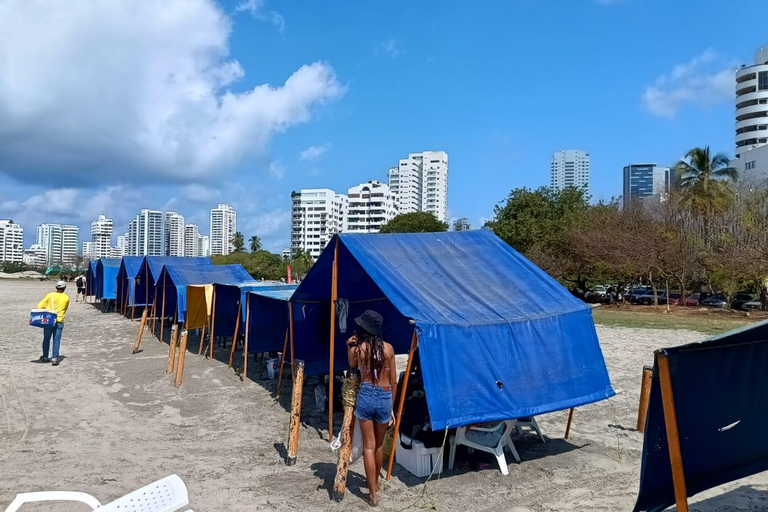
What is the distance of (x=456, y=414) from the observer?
5.32 meters

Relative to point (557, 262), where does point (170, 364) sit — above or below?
below

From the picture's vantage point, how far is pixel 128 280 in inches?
915

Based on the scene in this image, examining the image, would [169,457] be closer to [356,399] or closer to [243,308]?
[356,399]

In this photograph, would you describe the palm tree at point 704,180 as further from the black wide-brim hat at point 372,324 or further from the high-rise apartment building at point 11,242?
the high-rise apartment building at point 11,242

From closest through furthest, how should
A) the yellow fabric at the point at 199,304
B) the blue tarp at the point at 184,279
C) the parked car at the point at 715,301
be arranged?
the yellow fabric at the point at 199,304 < the blue tarp at the point at 184,279 < the parked car at the point at 715,301

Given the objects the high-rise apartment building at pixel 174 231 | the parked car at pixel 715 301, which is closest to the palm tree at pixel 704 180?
the parked car at pixel 715 301

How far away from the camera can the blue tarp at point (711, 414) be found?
12.1 feet

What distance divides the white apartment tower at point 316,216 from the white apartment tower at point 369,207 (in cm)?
476

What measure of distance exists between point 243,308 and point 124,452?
19.6 ft

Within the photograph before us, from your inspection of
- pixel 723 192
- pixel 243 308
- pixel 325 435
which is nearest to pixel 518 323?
pixel 325 435

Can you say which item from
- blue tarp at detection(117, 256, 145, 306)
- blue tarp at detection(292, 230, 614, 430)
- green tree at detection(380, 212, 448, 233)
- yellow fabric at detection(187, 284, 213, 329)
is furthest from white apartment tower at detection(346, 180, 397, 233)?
blue tarp at detection(292, 230, 614, 430)

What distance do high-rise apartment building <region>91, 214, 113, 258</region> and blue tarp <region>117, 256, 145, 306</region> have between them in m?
153

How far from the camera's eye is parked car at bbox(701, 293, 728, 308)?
33625 millimetres

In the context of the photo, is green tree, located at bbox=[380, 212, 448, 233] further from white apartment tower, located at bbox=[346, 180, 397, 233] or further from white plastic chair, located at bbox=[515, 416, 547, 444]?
white plastic chair, located at bbox=[515, 416, 547, 444]
